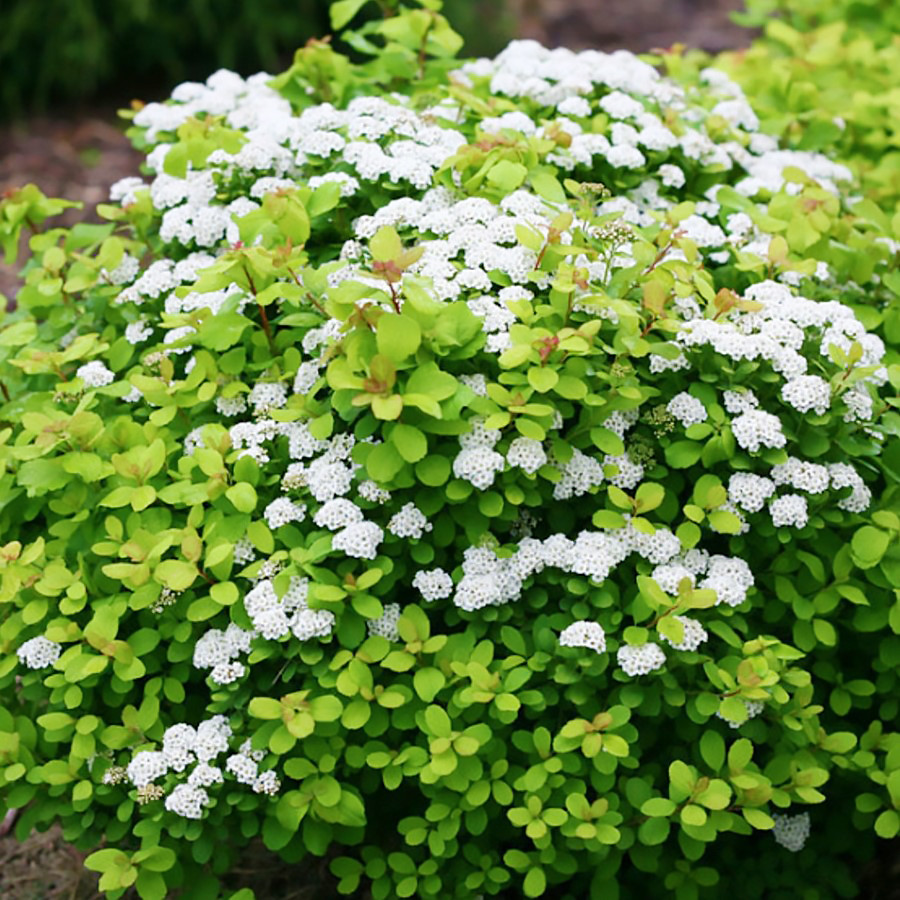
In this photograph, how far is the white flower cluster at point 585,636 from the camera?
6.19 ft

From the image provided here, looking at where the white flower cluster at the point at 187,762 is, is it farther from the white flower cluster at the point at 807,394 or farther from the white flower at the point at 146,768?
the white flower cluster at the point at 807,394

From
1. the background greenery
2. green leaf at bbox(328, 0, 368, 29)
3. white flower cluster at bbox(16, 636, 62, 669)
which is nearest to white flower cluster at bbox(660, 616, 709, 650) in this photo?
white flower cluster at bbox(16, 636, 62, 669)

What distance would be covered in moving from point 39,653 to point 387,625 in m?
0.60

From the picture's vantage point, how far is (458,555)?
201 cm

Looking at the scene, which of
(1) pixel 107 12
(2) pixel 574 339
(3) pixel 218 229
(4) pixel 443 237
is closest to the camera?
(2) pixel 574 339

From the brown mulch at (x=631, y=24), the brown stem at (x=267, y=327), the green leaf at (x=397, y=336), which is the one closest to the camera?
the green leaf at (x=397, y=336)

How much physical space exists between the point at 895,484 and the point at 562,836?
0.87 meters

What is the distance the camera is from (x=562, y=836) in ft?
6.66

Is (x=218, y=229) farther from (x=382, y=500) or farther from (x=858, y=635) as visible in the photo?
(x=858, y=635)

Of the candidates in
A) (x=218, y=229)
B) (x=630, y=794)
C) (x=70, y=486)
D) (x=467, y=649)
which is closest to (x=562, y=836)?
(x=630, y=794)

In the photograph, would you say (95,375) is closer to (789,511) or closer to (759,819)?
(789,511)

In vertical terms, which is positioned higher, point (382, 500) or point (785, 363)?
point (785, 363)

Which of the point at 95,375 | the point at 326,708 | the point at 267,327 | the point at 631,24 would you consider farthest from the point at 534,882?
the point at 631,24

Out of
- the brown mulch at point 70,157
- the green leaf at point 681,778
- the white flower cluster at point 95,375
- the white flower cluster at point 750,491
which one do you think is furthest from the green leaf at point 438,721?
the brown mulch at point 70,157
